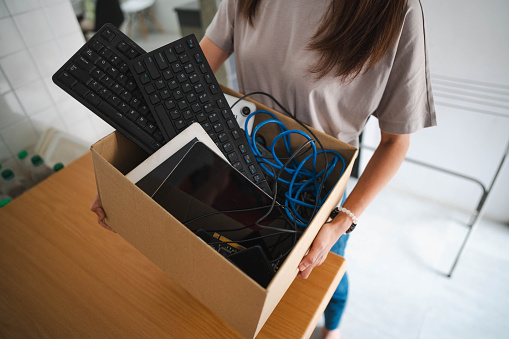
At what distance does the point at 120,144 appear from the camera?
0.51m

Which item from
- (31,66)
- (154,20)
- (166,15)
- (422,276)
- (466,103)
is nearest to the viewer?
(31,66)

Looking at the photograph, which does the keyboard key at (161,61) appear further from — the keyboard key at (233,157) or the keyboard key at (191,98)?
the keyboard key at (233,157)

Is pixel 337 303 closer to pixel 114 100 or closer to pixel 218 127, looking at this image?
pixel 218 127

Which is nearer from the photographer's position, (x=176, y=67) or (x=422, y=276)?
(x=176, y=67)

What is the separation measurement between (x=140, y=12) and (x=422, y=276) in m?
2.74

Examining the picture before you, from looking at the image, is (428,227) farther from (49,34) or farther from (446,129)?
(49,34)

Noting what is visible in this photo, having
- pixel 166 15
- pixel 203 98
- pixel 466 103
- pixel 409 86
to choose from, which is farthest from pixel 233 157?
pixel 166 15

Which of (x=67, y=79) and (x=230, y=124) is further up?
(x=67, y=79)

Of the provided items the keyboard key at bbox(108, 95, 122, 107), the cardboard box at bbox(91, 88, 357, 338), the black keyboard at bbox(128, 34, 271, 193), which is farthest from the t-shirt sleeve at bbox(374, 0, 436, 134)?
the keyboard key at bbox(108, 95, 122, 107)

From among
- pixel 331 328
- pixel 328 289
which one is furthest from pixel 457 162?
pixel 328 289

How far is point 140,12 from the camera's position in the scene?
2625mm

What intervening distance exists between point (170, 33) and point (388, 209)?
6.76 feet

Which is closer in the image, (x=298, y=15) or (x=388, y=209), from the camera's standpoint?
(x=298, y=15)

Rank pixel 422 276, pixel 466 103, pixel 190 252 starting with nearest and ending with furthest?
pixel 190 252 → pixel 466 103 → pixel 422 276
